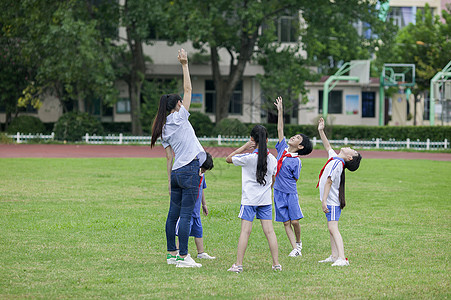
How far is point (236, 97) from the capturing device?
44719 millimetres

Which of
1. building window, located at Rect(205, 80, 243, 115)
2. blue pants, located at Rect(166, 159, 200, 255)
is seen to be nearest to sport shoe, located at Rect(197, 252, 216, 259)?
blue pants, located at Rect(166, 159, 200, 255)

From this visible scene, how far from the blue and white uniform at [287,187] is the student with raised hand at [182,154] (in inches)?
57.4

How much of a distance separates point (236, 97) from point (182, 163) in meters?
37.8

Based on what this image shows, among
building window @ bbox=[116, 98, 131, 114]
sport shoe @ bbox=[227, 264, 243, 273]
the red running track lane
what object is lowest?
sport shoe @ bbox=[227, 264, 243, 273]

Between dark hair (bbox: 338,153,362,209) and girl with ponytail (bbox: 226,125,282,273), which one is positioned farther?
dark hair (bbox: 338,153,362,209)

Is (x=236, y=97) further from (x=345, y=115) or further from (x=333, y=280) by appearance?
(x=333, y=280)

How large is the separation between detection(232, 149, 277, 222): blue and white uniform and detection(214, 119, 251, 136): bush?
28.0m

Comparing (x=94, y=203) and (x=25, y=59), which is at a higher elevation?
(x=25, y=59)

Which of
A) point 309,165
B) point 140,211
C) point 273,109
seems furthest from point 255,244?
point 273,109

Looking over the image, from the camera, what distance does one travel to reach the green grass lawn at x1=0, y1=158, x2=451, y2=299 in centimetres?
638

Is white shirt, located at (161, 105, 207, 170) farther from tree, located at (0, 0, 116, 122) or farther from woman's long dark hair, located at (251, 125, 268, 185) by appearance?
tree, located at (0, 0, 116, 122)

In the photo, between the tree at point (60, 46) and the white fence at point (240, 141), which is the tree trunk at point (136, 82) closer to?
the tree at point (60, 46)

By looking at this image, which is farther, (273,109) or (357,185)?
(273,109)

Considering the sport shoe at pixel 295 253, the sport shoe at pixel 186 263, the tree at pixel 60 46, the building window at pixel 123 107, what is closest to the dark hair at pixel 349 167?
the sport shoe at pixel 295 253
